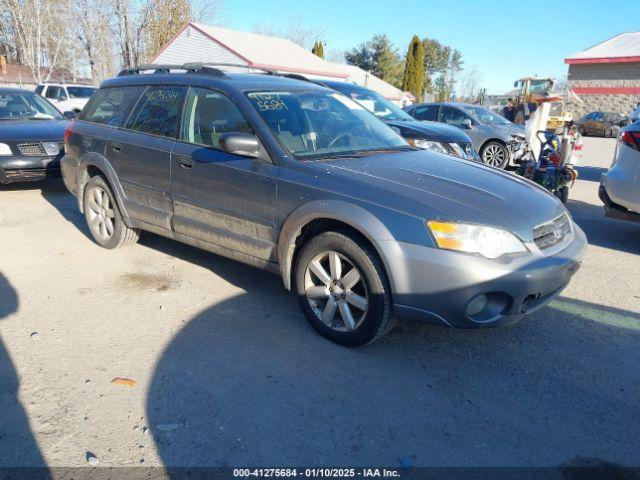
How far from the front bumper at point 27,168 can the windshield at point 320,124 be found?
203 inches

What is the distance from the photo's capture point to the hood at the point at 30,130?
7617 millimetres

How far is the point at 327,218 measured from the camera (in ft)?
11.0

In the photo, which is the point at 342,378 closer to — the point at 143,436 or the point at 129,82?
the point at 143,436

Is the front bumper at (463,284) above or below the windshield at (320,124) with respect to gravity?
below

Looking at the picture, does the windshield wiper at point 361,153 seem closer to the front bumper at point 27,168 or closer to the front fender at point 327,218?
the front fender at point 327,218

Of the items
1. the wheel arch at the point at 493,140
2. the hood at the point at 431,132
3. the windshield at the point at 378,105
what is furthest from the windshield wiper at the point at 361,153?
the wheel arch at the point at 493,140

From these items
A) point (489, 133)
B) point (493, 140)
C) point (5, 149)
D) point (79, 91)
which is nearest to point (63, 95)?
point (79, 91)

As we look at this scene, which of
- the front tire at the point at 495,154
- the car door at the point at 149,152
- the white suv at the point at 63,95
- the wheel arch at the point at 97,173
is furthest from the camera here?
the white suv at the point at 63,95

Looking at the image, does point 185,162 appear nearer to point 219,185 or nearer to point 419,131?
point 219,185

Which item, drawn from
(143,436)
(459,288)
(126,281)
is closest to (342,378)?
(459,288)

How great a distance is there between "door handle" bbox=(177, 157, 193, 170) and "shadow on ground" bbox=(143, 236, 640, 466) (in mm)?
1185

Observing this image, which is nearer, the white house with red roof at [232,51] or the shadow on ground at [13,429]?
the shadow on ground at [13,429]

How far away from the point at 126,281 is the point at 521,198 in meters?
3.35

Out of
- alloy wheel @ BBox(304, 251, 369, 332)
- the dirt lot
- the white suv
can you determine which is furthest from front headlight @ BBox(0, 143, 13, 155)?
the white suv
